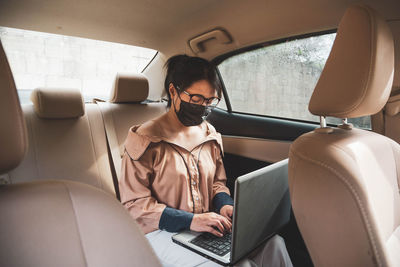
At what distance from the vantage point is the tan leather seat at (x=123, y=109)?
6.60 feet

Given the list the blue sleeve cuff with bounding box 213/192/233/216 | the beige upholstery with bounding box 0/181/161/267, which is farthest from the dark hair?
the beige upholstery with bounding box 0/181/161/267

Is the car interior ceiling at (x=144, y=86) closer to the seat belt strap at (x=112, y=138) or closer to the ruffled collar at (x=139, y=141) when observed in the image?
the seat belt strap at (x=112, y=138)

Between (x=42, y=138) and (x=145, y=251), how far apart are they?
1.36 m

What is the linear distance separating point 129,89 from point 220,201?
105cm

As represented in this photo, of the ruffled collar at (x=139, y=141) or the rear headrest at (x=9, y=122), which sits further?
the ruffled collar at (x=139, y=141)

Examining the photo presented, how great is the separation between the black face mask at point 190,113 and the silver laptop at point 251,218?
1.80ft

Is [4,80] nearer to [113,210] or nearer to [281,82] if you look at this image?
[113,210]

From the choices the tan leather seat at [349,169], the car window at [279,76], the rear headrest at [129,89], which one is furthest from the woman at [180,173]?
the car window at [279,76]

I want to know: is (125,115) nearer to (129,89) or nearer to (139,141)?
(129,89)

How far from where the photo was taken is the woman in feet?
4.04

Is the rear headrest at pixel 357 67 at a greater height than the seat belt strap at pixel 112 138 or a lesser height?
greater

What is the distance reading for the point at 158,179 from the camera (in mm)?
1422

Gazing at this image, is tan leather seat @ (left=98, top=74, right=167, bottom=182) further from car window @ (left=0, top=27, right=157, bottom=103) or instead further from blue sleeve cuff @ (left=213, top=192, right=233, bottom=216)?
blue sleeve cuff @ (left=213, top=192, right=233, bottom=216)

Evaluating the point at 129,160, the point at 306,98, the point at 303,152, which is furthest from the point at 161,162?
the point at 306,98
